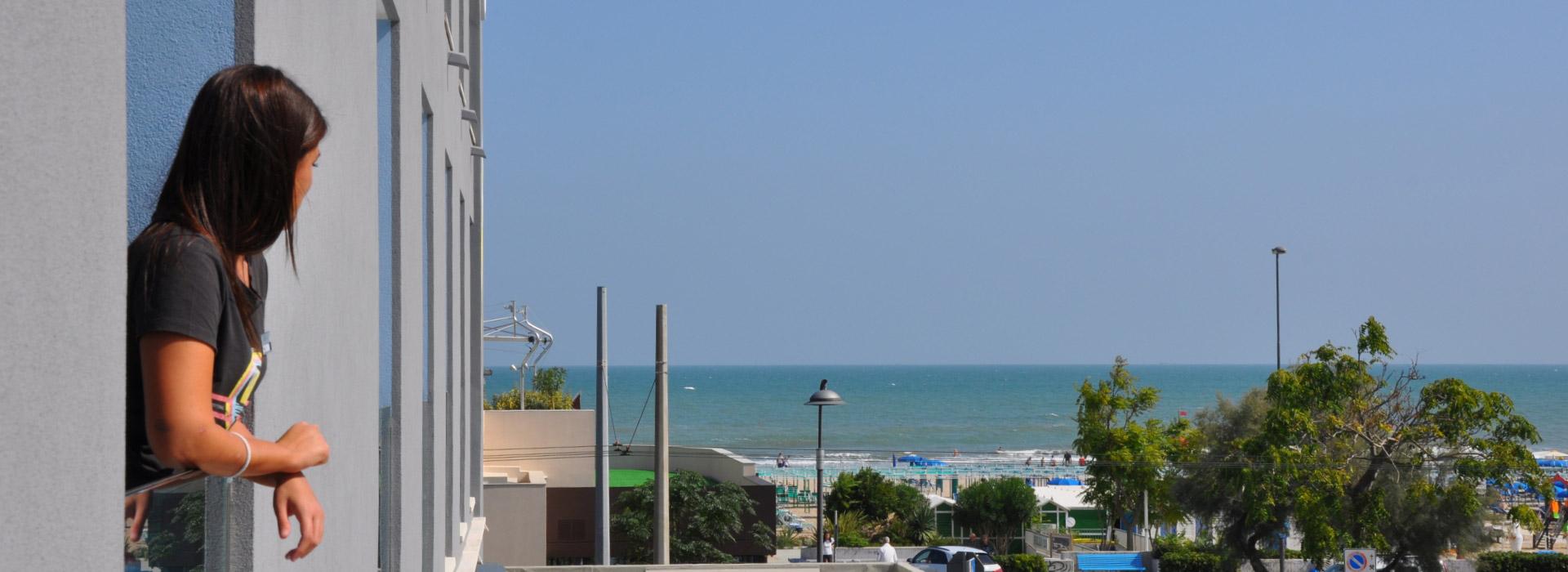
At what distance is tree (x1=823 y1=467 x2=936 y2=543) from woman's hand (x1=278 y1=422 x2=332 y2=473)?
41.8 metres

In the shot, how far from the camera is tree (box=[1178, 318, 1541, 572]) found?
2552 centimetres

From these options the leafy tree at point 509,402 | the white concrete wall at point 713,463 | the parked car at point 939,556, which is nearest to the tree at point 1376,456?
the parked car at point 939,556

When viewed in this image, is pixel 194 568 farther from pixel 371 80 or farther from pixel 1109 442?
pixel 1109 442

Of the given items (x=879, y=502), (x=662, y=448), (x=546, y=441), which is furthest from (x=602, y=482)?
(x=879, y=502)

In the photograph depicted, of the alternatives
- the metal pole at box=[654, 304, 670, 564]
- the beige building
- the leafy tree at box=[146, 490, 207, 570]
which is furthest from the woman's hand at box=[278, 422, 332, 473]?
the beige building

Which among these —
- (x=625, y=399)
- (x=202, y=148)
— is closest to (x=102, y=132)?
(x=202, y=148)

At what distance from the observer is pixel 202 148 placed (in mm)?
1805

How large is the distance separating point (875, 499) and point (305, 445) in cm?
4369

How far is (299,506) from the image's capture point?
1.85m

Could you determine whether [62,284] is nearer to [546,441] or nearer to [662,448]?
[662,448]

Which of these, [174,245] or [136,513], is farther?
[136,513]

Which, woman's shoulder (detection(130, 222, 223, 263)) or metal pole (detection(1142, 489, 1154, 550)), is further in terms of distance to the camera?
metal pole (detection(1142, 489, 1154, 550))

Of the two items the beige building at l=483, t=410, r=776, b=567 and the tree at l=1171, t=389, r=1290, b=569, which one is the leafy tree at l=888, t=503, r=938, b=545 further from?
the beige building at l=483, t=410, r=776, b=567

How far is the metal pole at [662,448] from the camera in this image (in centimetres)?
2138
